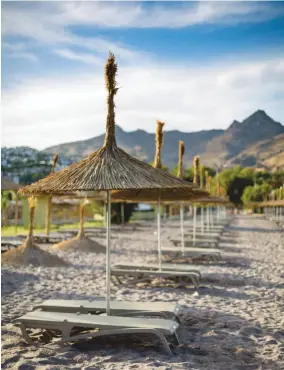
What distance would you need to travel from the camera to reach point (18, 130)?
269 inches

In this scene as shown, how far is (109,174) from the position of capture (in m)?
4.40

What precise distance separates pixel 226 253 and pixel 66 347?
8812mm

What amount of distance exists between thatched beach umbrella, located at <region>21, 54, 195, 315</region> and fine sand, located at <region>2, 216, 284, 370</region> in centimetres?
72

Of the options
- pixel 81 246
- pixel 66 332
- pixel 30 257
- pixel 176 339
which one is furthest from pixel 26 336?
pixel 81 246

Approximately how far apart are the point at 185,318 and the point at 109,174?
2.08 metres

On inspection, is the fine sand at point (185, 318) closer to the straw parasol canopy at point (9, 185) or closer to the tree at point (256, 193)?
the straw parasol canopy at point (9, 185)

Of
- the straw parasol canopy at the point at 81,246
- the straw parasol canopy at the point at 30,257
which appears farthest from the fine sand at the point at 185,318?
the straw parasol canopy at the point at 81,246

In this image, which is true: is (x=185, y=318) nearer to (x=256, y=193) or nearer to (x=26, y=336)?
(x=26, y=336)

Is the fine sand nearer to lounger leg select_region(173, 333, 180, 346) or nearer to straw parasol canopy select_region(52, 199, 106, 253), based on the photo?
lounger leg select_region(173, 333, 180, 346)

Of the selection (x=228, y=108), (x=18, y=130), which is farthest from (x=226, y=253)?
(x=18, y=130)

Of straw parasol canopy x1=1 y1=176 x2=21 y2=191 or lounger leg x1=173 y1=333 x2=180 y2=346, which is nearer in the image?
lounger leg x1=173 y1=333 x2=180 y2=346

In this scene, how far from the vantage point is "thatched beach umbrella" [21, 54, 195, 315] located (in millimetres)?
4309

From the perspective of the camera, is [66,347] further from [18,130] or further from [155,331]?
[18,130]

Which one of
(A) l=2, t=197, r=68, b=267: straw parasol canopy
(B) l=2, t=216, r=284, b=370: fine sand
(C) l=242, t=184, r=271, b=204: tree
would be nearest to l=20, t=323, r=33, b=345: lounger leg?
(B) l=2, t=216, r=284, b=370: fine sand
